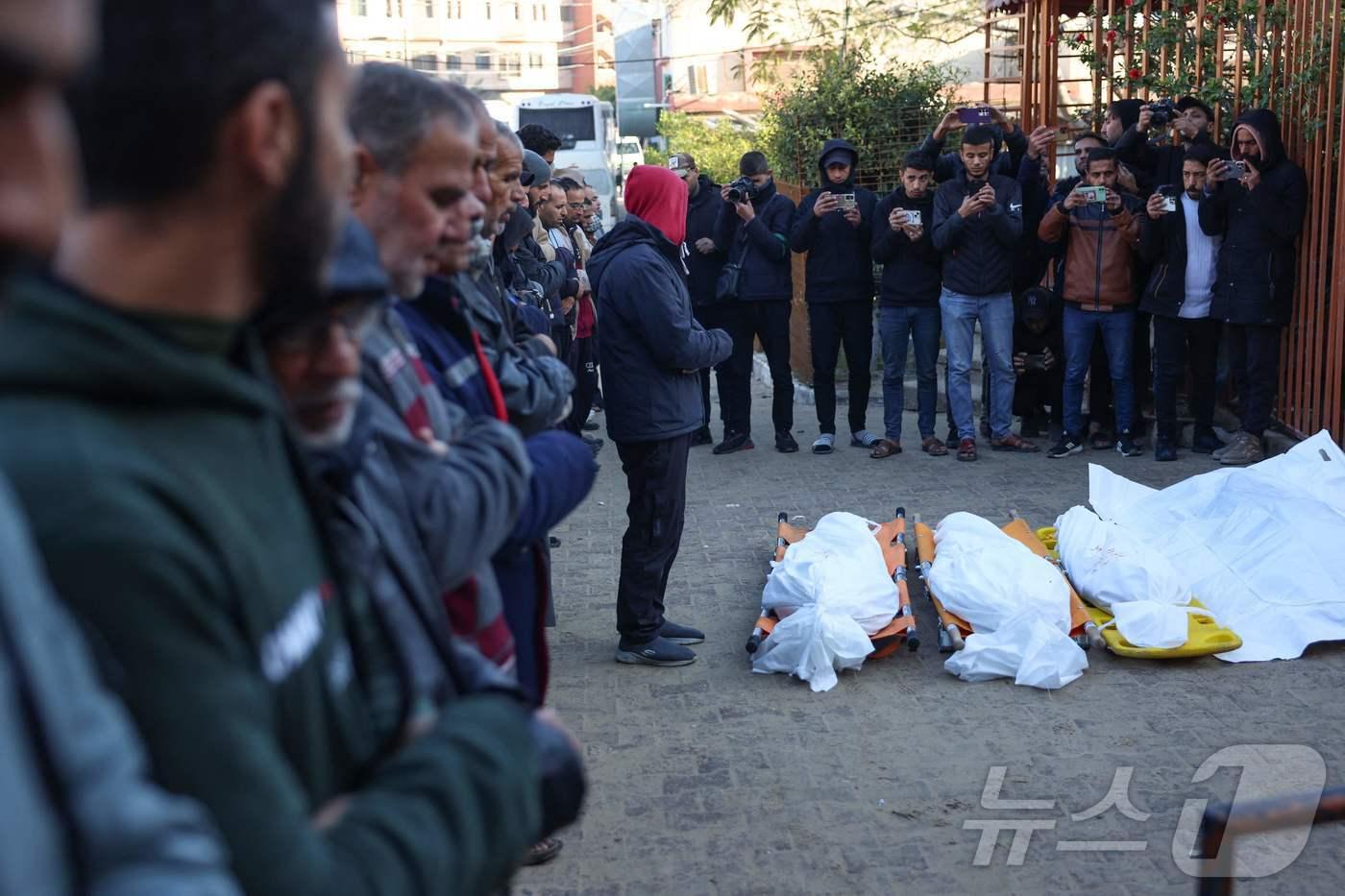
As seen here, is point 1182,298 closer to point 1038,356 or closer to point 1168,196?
point 1168,196

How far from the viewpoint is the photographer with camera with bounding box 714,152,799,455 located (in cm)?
1042

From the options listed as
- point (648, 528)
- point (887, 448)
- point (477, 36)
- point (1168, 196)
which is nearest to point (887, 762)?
point (648, 528)

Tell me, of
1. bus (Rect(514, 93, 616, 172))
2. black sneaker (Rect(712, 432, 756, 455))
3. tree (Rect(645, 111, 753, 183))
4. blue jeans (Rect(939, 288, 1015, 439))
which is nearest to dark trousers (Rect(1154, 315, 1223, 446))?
blue jeans (Rect(939, 288, 1015, 439))

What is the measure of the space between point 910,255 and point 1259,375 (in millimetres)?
2515

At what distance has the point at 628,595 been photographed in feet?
19.4

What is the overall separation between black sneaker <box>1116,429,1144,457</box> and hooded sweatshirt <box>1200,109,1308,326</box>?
113cm

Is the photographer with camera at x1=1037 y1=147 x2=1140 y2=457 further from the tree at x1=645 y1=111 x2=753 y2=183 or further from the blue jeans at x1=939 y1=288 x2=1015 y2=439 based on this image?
the tree at x1=645 y1=111 x2=753 y2=183

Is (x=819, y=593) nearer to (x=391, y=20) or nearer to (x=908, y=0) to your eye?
(x=908, y=0)

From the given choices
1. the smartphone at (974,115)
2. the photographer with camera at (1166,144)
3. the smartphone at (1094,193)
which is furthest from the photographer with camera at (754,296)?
the photographer with camera at (1166,144)

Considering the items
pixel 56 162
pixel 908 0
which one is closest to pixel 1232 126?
pixel 56 162

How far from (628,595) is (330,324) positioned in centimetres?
436

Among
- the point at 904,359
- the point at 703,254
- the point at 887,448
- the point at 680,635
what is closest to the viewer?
the point at 680,635

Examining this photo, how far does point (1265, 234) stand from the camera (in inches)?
351

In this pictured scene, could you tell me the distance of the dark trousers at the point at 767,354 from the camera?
1051 centimetres
